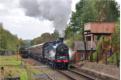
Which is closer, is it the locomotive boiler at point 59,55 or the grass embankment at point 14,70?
the grass embankment at point 14,70

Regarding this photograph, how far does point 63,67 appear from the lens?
36.2 metres

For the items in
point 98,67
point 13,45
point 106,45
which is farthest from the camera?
point 13,45

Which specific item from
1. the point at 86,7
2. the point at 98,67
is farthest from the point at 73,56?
the point at 86,7

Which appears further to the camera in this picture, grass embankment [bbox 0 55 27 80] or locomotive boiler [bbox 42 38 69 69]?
locomotive boiler [bbox 42 38 69 69]

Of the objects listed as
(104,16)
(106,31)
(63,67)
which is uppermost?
(104,16)

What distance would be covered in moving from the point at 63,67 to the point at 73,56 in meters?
8.38

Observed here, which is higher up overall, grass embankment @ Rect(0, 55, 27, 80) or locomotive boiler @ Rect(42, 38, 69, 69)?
locomotive boiler @ Rect(42, 38, 69, 69)

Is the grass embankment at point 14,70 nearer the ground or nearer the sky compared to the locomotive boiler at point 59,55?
nearer the ground

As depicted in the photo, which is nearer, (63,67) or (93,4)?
(63,67)

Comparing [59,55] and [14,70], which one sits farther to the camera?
[59,55]

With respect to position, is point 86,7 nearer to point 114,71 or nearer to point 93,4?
point 93,4

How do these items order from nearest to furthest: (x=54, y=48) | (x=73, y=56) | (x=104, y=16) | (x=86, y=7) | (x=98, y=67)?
(x=98, y=67)
(x=54, y=48)
(x=73, y=56)
(x=104, y=16)
(x=86, y=7)

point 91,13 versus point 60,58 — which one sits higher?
point 91,13

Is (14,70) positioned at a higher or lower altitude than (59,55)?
lower
